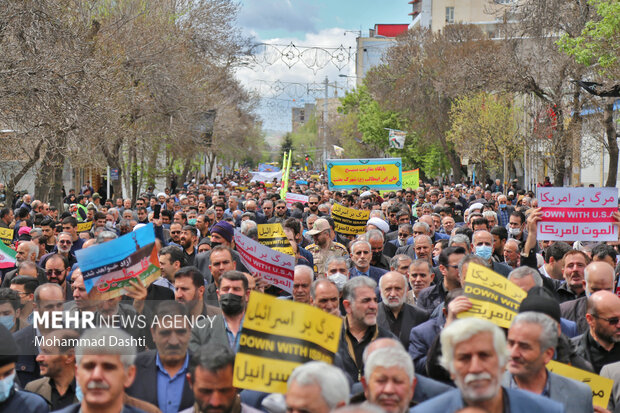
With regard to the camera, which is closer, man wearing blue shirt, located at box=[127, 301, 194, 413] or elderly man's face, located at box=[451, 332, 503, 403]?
elderly man's face, located at box=[451, 332, 503, 403]

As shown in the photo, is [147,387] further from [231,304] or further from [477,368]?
[477,368]

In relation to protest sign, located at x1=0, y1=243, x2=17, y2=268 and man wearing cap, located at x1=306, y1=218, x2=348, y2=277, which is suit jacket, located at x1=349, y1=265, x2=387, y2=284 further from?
protest sign, located at x1=0, y1=243, x2=17, y2=268

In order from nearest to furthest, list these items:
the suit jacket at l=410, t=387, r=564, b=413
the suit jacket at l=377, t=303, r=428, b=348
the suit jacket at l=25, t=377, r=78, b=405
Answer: the suit jacket at l=410, t=387, r=564, b=413 < the suit jacket at l=25, t=377, r=78, b=405 < the suit jacket at l=377, t=303, r=428, b=348

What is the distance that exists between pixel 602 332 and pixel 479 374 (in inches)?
94.2

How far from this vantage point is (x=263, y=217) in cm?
1670

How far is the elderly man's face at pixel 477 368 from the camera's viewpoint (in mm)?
4141

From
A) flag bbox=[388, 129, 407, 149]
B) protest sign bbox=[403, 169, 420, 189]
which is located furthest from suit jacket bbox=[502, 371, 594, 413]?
flag bbox=[388, 129, 407, 149]

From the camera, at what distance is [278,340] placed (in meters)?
5.06

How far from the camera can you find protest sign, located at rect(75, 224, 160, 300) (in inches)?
288

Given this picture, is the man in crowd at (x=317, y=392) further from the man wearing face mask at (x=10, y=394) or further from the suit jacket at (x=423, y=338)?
the suit jacket at (x=423, y=338)

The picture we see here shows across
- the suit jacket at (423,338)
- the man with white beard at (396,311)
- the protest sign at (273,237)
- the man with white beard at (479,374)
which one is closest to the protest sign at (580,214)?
the protest sign at (273,237)

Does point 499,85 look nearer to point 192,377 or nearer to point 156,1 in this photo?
point 156,1

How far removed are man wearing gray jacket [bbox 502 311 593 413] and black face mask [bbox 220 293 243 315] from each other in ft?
7.45

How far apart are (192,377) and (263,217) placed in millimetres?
11955
